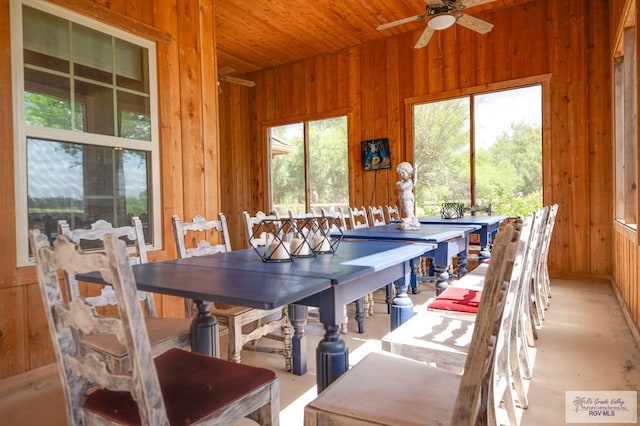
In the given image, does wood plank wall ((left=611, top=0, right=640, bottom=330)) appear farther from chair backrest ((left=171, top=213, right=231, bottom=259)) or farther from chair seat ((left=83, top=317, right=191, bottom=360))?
chair seat ((left=83, top=317, right=191, bottom=360))

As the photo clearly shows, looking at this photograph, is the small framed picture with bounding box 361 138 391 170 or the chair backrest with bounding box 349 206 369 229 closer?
the chair backrest with bounding box 349 206 369 229

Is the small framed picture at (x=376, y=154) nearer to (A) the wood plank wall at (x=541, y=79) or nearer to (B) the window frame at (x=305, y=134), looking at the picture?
(A) the wood plank wall at (x=541, y=79)

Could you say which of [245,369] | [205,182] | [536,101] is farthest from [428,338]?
[536,101]

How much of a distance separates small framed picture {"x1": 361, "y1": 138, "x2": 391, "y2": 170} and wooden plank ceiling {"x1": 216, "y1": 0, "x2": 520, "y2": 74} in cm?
158

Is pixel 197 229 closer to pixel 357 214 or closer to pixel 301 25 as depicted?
pixel 357 214

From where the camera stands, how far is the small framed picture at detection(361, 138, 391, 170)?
6.04 m

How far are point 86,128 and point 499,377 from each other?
9.42ft

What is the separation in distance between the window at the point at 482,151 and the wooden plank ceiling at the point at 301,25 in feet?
3.99

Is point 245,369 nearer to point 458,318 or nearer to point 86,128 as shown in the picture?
point 458,318

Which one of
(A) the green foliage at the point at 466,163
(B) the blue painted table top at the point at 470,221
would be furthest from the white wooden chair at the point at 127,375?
(A) the green foliage at the point at 466,163

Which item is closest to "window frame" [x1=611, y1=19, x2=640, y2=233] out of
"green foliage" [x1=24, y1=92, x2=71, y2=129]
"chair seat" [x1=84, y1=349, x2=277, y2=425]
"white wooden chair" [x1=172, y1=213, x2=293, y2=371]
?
"white wooden chair" [x1=172, y1=213, x2=293, y2=371]

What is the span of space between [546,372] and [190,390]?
2051 mm

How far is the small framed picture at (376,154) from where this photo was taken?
19.8 ft

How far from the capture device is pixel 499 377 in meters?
1.64
